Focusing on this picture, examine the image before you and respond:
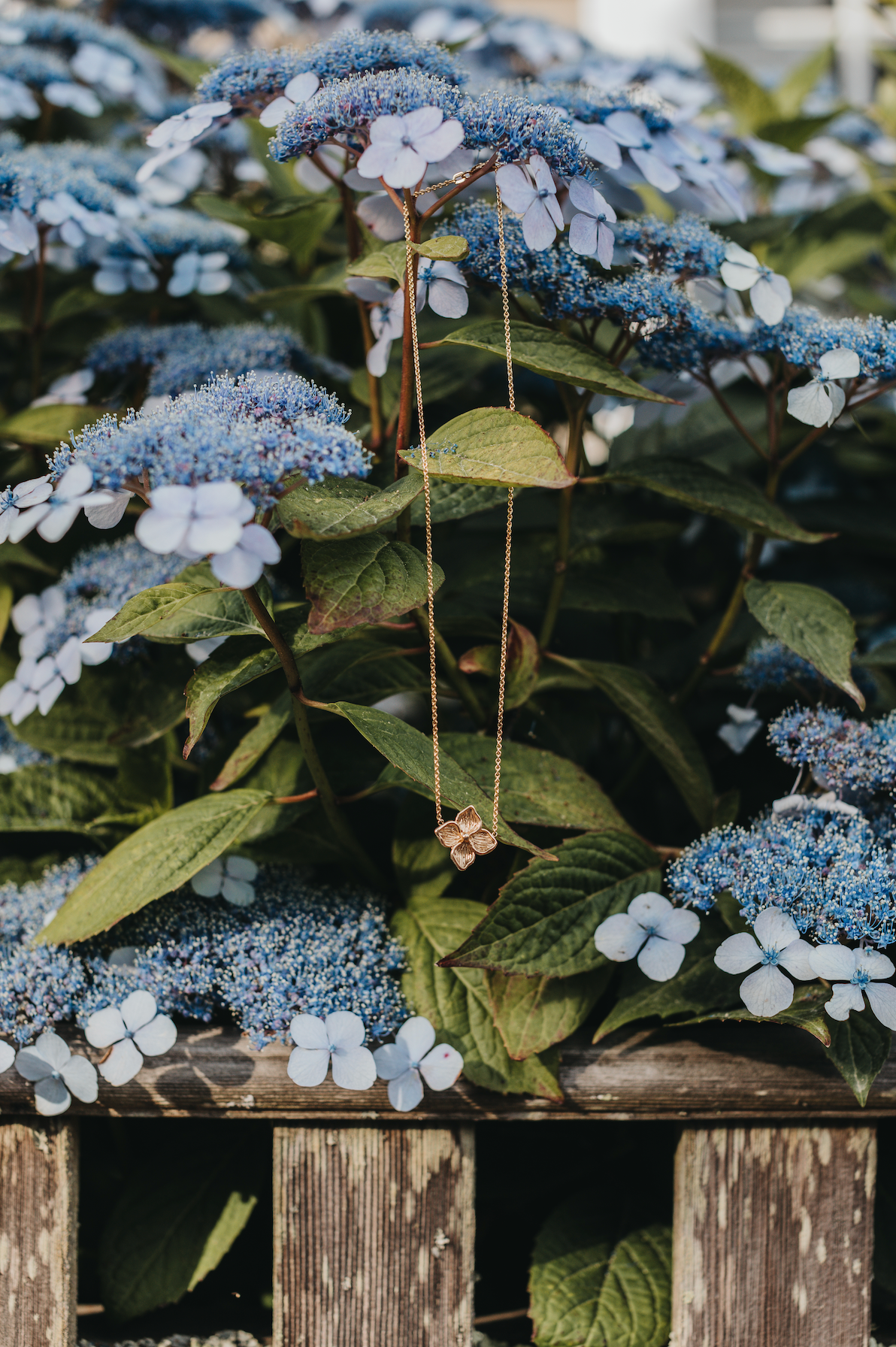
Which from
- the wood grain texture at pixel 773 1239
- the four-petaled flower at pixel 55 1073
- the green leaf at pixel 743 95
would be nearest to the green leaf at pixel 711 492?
the wood grain texture at pixel 773 1239

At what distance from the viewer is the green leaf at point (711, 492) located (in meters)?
0.83

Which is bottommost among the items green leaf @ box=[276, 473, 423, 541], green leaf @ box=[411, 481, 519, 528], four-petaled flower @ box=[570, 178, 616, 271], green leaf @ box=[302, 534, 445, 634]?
green leaf @ box=[302, 534, 445, 634]

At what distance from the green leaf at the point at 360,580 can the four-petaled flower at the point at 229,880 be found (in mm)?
316

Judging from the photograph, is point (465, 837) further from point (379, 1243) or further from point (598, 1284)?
point (598, 1284)

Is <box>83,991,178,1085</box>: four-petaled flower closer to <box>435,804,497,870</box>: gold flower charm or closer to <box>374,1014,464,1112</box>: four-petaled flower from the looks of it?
<box>374,1014,464,1112</box>: four-petaled flower

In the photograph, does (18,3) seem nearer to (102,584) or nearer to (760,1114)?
(102,584)

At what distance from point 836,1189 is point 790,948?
237 millimetres

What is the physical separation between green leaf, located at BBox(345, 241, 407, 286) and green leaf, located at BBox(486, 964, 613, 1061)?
0.51 meters

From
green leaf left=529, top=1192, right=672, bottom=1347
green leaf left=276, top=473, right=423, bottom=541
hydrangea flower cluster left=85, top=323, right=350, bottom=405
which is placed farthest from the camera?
hydrangea flower cluster left=85, top=323, right=350, bottom=405

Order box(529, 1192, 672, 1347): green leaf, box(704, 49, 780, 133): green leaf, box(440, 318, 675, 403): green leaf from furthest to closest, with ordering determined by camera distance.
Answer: box(704, 49, 780, 133): green leaf, box(529, 1192, 672, 1347): green leaf, box(440, 318, 675, 403): green leaf

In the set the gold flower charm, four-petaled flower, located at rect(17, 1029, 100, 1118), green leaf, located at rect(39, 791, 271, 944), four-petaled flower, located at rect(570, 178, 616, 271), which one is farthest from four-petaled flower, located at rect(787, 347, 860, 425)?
four-petaled flower, located at rect(17, 1029, 100, 1118)

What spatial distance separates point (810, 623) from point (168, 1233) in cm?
75

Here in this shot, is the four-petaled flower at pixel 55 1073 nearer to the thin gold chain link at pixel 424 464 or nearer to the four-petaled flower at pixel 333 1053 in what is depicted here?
the four-petaled flower at pixel 333 1053

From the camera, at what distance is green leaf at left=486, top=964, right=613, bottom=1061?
749 millimetres
